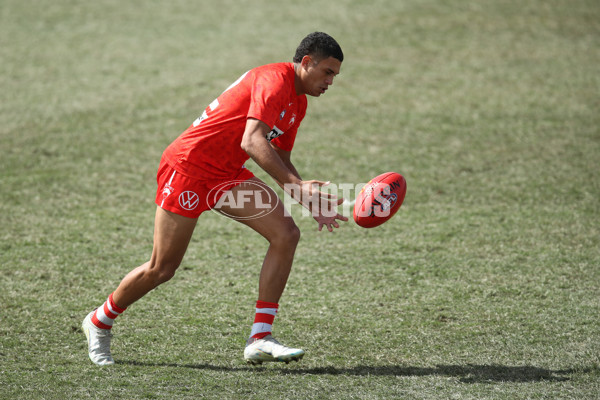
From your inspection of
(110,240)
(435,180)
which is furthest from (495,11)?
(110,240)

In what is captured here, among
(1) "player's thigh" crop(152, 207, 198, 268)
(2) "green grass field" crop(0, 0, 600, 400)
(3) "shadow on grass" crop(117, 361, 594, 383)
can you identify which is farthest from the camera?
(2) "green grass field" crop(0, 0, 600, 400)

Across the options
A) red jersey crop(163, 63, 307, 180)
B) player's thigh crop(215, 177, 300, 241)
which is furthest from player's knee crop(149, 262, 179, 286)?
red jersey crop(163, 63, 307, 180)

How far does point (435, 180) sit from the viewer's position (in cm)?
862

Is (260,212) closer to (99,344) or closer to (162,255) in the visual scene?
(162,255)

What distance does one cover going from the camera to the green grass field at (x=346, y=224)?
177 inches

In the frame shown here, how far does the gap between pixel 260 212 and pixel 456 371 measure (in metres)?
1.60

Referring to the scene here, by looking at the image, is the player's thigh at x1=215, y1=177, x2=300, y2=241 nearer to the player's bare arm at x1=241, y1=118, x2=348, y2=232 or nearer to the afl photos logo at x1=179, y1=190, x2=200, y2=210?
the afl photos logo at x1=179, y1=190, x2=200, y2=210

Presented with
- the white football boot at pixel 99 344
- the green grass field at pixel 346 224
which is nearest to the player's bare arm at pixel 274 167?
the green grass field at pixel 346 224

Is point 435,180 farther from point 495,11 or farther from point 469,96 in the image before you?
point 495,11

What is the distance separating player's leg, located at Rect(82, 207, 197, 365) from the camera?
14.4ft

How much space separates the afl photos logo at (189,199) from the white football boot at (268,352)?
941 millimetres

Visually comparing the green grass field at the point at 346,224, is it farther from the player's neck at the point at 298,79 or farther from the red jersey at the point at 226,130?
the player's neck at the point at 298,79

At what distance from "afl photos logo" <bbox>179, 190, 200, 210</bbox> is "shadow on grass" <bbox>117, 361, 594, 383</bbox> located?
104 centimetres

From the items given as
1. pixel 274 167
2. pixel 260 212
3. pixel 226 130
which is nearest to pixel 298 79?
pixel 226 130
